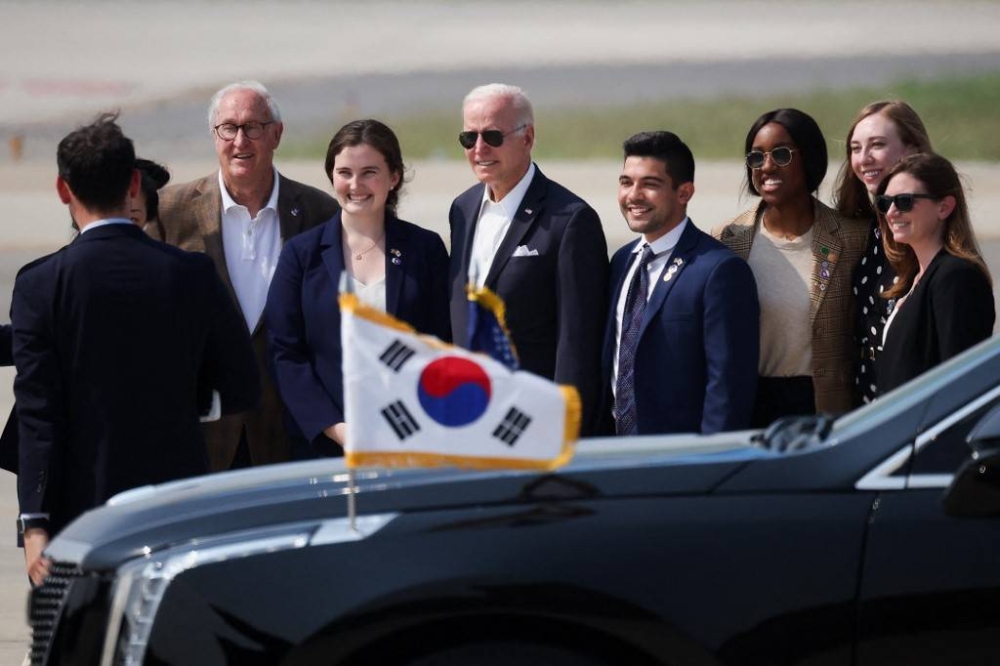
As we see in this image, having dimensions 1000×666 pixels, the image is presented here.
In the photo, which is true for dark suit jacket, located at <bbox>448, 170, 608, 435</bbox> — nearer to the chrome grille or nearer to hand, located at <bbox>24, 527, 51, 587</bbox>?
hand, located at <bbox>24, 527, 51, 587</bbox>

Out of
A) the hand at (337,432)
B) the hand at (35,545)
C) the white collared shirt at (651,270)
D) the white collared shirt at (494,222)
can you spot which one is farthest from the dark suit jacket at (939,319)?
the hand at (35,545)

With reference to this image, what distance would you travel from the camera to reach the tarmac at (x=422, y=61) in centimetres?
1431

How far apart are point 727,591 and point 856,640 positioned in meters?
0.26

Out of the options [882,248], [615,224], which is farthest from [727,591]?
[615,224]

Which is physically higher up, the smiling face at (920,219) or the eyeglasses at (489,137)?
the eyeglasses at (489,137)

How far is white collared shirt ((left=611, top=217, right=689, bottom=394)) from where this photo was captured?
5.47 m

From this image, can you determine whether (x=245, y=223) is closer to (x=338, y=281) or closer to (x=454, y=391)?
(x=338, y=281)

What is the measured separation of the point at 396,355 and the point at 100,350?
4.00 ft

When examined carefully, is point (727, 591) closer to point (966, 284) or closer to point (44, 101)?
point (966, 284)

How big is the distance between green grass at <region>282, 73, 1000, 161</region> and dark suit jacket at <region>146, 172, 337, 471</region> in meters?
7.94

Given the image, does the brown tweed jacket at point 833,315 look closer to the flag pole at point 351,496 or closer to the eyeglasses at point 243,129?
the eyeglasses at point 243,129

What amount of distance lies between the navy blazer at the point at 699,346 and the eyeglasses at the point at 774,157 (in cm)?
37

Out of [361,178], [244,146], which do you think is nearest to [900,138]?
[361,178]

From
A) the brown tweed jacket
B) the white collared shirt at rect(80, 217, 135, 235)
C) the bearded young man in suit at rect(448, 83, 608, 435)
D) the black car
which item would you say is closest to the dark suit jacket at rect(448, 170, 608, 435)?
the bearded young man in suit at rect(448, 83, 608, 435)
